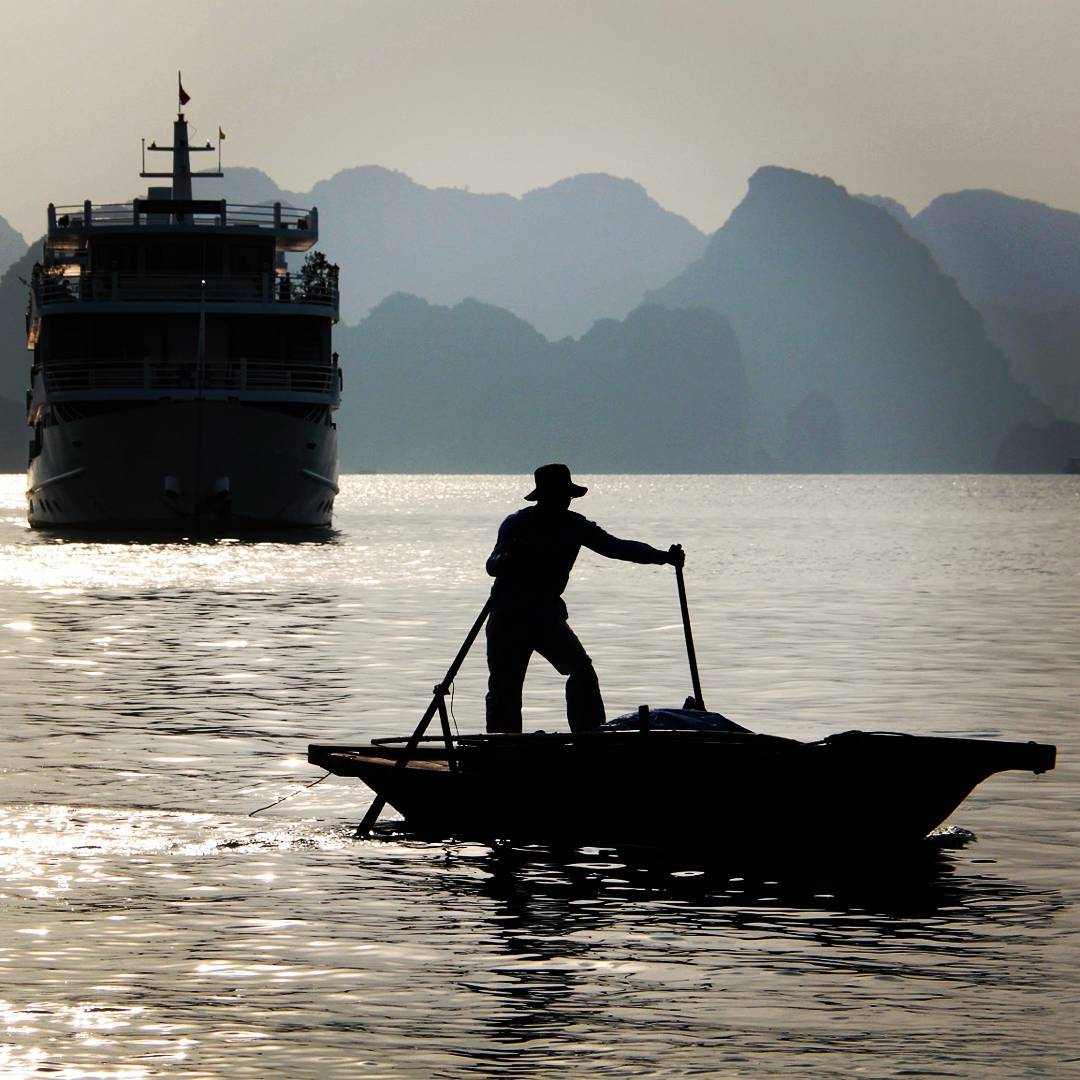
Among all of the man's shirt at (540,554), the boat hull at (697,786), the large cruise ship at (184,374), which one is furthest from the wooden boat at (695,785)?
the large cruise ship at (184,374)

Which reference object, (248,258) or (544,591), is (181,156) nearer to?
(248,258)

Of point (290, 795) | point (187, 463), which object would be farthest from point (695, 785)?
point (187, 463)

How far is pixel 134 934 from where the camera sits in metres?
9.08

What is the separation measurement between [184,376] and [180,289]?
8.76 feet

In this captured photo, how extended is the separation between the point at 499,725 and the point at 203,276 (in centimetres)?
5009

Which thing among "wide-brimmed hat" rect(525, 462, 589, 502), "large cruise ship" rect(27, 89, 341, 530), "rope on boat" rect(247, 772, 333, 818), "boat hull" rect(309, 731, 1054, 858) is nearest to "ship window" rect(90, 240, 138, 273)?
"large cruise ship" rect(27, 89, 341, 530)

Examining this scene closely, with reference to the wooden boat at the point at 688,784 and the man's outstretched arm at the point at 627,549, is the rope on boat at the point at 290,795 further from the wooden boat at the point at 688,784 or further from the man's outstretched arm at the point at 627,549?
the man's outstretched arm at the point at 627,549

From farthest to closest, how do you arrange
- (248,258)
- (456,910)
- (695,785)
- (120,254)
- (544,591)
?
(248,258) → (120,254) → (544,591) → (695,785) → (456,910)

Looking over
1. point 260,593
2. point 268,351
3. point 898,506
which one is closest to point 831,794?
point 260,593

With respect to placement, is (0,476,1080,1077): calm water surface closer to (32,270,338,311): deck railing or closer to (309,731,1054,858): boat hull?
(309,731,1054,858): boat hull

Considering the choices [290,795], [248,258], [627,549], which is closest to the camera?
[627,549]

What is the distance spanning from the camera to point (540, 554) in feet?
40.2

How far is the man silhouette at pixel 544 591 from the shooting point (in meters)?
12.2

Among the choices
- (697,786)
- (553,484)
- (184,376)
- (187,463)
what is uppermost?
(184,376)
